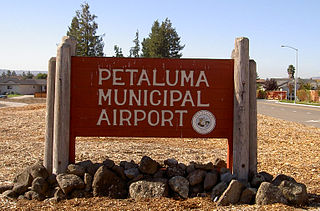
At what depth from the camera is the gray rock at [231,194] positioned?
4.66m

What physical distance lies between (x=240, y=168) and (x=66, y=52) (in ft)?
9.80

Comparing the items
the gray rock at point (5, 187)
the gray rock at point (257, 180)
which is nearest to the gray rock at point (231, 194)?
the gray rock at point (257, 180)

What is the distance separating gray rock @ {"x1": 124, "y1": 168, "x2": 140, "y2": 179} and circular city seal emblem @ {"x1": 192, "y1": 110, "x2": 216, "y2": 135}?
1043mm

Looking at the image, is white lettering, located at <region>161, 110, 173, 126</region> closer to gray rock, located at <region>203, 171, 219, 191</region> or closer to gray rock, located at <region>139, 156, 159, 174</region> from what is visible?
gray rock, located at <region>139, 156, 159, 174</region>

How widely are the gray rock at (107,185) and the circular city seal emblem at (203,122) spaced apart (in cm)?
135

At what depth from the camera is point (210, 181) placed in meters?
5.04

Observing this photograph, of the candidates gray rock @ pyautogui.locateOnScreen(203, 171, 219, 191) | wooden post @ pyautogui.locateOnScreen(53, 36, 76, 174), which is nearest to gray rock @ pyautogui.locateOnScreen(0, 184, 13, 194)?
wooden post @ pyautogui.locateOnScreen(53, 36, 76, 174)

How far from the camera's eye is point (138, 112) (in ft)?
17.6

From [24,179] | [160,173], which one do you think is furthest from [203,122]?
[24,179]

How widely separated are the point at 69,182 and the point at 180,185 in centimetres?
148

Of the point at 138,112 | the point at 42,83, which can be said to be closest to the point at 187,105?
the point at 138,112

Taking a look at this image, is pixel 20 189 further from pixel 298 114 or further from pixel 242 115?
pixel 298 114

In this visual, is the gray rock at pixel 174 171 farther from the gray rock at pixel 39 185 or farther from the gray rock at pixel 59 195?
the gray rock at pixel 39 185

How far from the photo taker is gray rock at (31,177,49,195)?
4.91 metres
